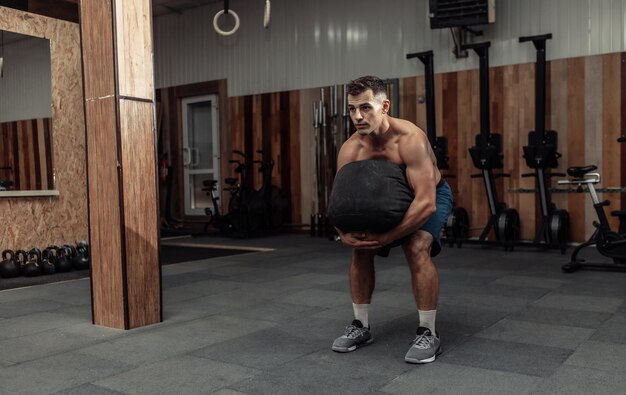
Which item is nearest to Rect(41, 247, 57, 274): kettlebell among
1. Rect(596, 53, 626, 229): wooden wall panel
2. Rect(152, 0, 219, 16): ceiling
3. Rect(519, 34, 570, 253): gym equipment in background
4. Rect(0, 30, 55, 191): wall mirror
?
Rect(0, 30, 55, 191): wall mirror

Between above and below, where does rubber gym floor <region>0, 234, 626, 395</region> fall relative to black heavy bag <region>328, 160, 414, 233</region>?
below

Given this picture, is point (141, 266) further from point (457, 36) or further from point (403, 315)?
point (457, 36)

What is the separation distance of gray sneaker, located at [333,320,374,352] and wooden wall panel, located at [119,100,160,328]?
1064 millimetres

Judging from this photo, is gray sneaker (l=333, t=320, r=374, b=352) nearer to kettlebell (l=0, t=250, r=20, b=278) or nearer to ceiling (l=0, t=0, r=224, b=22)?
kettlebell (l=0, t=250, r=20, b=278)

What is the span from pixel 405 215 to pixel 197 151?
24.6 feet

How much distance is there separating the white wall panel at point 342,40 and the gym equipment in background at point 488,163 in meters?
0.65

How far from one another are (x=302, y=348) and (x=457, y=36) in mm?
5025

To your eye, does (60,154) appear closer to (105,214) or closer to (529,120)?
(105,214)

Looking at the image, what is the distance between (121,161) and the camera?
2.81 metres

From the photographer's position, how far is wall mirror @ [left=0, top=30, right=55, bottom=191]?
17.3 ft

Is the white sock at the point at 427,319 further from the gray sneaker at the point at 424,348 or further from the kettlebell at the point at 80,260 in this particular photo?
the kettlebell at the point at 80,260

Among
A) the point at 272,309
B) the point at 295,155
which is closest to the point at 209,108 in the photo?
the point at 295,155

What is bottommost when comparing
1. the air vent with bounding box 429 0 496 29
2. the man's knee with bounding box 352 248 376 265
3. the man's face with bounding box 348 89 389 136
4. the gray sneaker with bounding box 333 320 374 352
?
the gray sneaker with bounding box 333 320 374 352

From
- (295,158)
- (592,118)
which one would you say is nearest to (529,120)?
(592,118)
